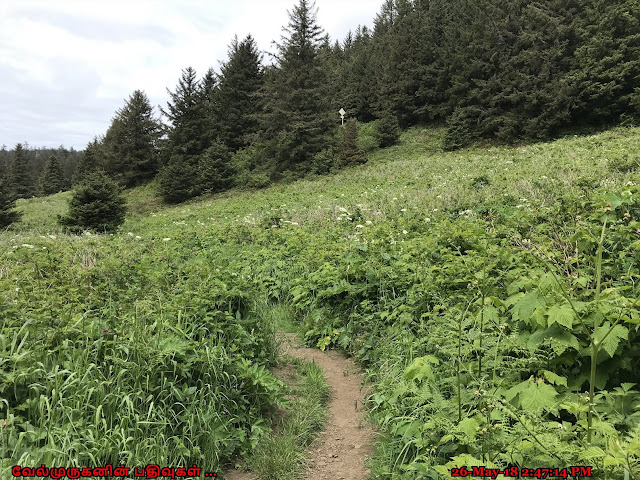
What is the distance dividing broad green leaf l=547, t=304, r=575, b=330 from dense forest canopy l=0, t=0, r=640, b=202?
22.6m

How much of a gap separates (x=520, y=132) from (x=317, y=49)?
15.1 m

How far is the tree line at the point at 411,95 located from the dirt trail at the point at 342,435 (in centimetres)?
2087

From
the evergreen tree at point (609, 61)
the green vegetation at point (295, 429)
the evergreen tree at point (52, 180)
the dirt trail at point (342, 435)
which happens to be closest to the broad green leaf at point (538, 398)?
the dirt trail at point (342, 435)

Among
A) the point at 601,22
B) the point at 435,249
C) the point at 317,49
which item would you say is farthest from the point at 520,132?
the point at 435,249

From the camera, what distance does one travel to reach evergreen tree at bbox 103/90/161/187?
110ft

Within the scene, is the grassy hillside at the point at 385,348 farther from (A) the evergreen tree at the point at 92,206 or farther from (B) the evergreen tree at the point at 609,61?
(B) the evergreen tree at the point at 609,61

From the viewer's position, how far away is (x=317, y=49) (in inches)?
1017

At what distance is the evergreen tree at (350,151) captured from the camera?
80.9 ft

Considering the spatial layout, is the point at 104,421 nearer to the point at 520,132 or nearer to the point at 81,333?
the point at 81,333

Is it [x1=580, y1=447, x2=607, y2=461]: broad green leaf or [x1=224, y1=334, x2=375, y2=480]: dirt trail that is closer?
[x1=580, y1=447, x2=607, y2=461]: broad green leaf

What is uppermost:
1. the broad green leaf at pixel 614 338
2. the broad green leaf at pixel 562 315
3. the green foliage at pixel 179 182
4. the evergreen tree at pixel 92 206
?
the green foliage at pixel 179 182

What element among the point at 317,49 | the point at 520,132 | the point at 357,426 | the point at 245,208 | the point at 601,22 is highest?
the point at 317,49

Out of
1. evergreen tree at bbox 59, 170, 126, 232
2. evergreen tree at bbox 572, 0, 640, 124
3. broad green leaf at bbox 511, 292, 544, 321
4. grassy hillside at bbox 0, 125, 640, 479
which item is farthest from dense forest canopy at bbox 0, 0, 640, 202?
broad green leaf at bbox 511, 292, 544, 321

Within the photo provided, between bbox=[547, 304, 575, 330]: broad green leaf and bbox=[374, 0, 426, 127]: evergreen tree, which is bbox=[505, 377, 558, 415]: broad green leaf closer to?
bbox=[547, 304, 575, 330]: broad green leaf
